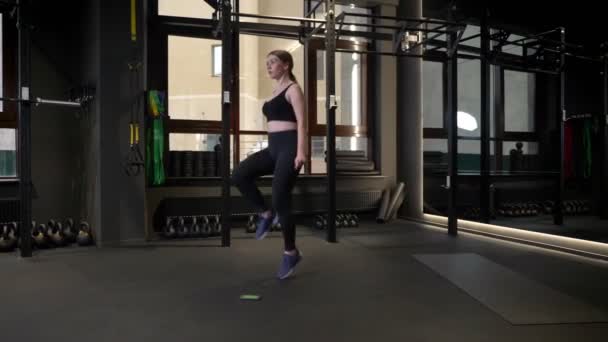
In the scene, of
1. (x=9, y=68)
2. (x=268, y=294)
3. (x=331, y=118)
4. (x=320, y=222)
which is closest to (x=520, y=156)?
(x=320, y=222)

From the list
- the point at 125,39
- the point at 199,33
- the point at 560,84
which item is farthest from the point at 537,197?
the point at 125,39

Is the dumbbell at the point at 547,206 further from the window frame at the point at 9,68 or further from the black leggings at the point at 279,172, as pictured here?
the window frame at the point at 9,68

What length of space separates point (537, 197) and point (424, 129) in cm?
184

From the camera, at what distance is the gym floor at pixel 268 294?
1922mm

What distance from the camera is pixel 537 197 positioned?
637 centimetres

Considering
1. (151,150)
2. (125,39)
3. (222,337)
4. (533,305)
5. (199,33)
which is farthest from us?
(199,33)

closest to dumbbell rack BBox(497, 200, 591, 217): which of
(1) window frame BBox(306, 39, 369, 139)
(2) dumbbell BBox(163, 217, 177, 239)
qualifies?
(1) window frame BBox(306, 39, 369, 139)

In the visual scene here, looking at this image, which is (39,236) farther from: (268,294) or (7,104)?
(268,294)

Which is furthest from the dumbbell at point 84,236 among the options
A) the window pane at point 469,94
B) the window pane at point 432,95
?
the window pane at point 469,94

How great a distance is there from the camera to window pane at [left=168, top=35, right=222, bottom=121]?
5.33 meters

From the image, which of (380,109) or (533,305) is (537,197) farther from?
(533,305)

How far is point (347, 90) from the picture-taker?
6578mm

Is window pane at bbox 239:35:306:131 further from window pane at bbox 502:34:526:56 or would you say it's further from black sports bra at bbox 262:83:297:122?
black sports bra at bbox 262:83:297:122

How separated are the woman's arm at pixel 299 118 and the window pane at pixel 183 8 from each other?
9.81 feet
